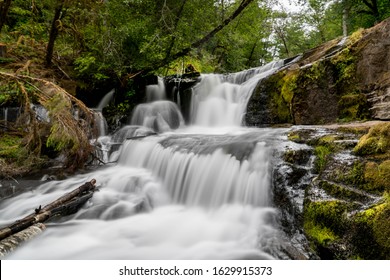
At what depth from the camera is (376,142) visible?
3.29m

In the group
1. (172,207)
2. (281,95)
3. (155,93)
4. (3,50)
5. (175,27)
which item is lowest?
(172,207)

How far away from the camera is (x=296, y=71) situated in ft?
24.3

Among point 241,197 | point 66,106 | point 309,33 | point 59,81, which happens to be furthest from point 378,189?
point 309,33

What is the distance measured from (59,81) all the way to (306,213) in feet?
30.8

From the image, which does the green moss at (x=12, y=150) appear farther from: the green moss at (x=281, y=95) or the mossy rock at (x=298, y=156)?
the green moss at (x=281, y=95)

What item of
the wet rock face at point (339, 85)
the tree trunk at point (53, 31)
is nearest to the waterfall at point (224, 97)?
the wet rock face at point (339, 85)

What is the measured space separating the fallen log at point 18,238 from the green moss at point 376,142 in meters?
4.21

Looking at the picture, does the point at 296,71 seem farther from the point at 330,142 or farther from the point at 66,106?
the point at 66,106

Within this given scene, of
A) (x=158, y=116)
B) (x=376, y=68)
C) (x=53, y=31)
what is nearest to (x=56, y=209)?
(x=158, y=116)

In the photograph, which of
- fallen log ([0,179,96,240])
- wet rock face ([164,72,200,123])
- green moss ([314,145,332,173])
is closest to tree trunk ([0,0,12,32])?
wet rock face ([164,72,200,123])

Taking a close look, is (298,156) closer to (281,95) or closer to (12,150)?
(281,95)

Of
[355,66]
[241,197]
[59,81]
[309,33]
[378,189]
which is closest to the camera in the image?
[378,189]

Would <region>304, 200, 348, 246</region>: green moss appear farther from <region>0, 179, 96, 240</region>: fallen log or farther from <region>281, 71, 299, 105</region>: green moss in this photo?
<region>281, 71, 299, 105</region>: green moss

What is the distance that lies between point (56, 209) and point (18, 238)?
0.92m
